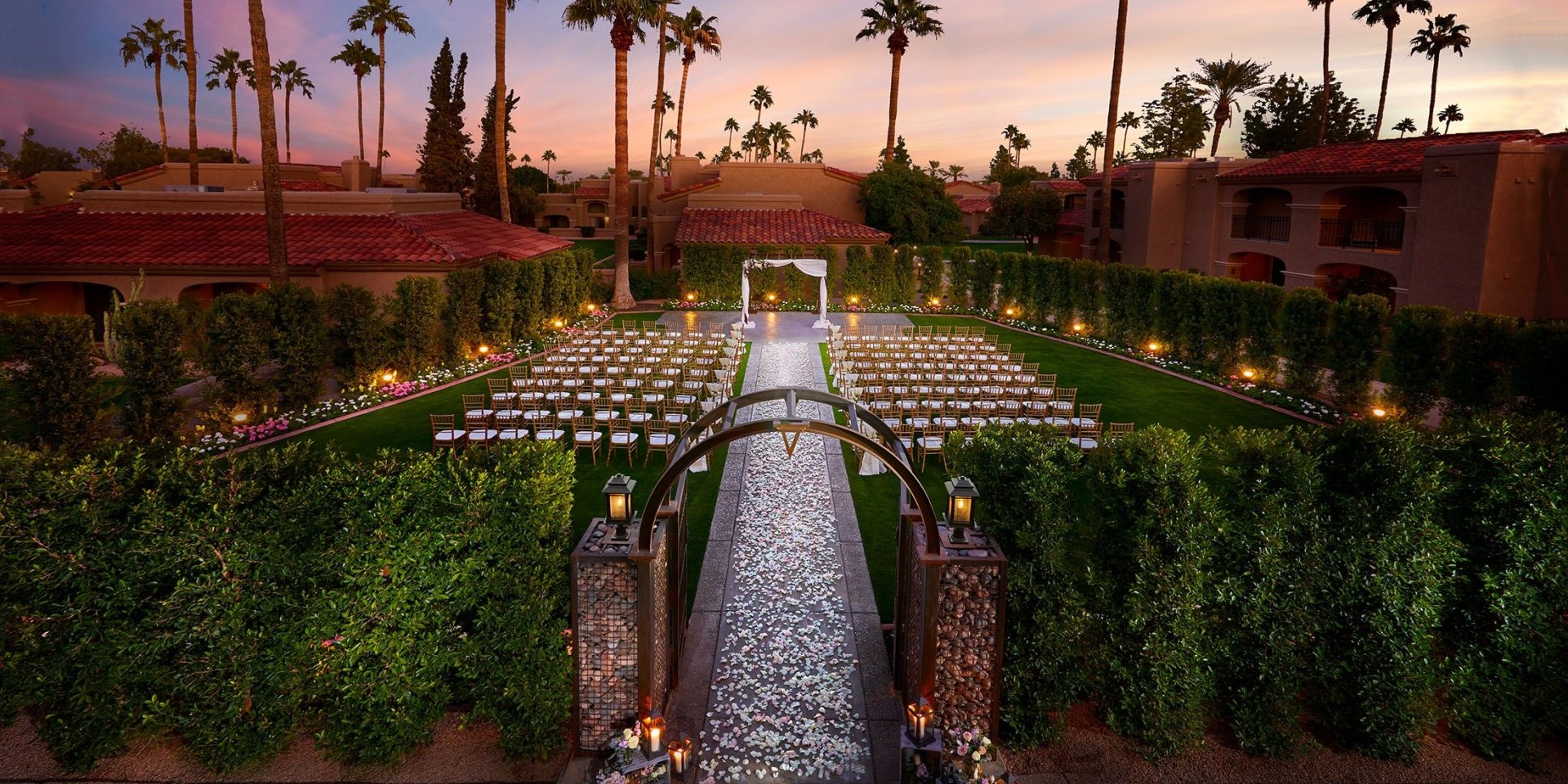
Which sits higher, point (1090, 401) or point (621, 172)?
point (621, 172)

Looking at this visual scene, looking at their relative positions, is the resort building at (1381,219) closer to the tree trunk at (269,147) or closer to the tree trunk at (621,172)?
the tree trunk at (621,172)

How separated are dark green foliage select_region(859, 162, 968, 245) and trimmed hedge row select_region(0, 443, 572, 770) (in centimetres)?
4139

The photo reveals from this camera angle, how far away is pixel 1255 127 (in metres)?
53.4

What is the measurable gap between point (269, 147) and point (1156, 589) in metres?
21.6

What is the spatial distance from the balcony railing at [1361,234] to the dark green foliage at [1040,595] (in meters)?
30.3

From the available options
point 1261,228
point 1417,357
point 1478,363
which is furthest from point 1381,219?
point 1478,363

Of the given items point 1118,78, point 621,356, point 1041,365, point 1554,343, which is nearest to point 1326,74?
point 1118,78

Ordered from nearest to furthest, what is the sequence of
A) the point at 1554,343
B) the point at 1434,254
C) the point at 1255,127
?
the point at 1554,343
the point at 1434,254
the point at 1255,127

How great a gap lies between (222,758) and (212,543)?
1895mm

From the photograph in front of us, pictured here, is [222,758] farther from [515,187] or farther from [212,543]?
[515,187]

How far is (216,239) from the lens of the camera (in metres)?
26.5

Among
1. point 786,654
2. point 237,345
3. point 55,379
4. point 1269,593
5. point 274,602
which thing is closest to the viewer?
point 274,602

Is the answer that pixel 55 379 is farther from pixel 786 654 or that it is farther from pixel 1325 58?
pixel 1325 58

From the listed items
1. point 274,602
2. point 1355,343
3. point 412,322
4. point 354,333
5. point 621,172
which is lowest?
point 274,602
